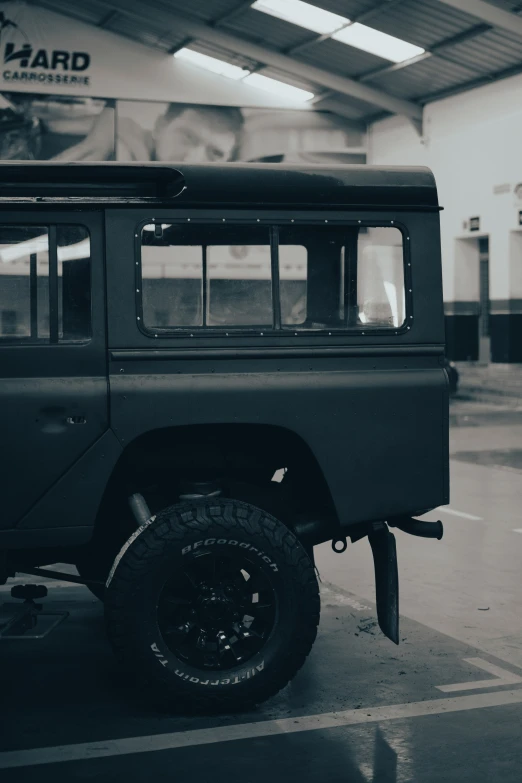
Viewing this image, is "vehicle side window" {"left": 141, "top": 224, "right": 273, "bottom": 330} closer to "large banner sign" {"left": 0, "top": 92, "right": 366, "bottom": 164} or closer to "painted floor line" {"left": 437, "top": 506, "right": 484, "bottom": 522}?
"painted floor line" {"left": 437, "top": 506, "right": 484, "bottom": 522}

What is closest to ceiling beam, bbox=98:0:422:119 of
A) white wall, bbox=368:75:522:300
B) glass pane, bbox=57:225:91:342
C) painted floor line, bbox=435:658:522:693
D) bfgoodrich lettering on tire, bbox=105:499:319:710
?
white wall, bbox=368:75:522:300

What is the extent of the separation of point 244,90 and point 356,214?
25697 mm

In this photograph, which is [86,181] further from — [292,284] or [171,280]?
[292,284]

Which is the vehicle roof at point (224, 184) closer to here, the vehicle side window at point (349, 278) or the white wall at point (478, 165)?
the vehicle side window at point (349, 278)

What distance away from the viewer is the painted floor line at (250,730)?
4.47 m

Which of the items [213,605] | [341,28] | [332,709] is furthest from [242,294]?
[341,28]

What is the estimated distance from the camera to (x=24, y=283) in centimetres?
500

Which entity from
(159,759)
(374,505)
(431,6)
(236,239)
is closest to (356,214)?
(236,239)

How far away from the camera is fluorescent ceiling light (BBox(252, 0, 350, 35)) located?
2367 cm

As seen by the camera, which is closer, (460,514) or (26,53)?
(460,514)

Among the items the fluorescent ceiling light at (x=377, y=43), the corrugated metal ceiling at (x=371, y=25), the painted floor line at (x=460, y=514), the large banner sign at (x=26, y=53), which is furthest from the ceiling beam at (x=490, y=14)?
the painted floor line at (x=460, y=514)

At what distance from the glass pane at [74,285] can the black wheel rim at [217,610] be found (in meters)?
1.15

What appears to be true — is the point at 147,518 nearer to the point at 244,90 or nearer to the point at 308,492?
the point at 308,492

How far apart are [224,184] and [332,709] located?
237 cm
